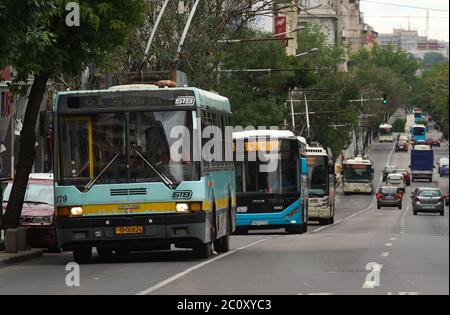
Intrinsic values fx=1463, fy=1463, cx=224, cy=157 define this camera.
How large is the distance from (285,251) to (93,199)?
5330 millimetres

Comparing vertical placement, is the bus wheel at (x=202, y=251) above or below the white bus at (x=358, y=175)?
above

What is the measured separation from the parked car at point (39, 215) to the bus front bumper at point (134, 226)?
466cm

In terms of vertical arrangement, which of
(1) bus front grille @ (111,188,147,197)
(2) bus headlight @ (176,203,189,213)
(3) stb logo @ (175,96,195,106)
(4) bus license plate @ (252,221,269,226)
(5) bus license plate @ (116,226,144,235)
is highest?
(3) stb logo @ (175,96,195,106)

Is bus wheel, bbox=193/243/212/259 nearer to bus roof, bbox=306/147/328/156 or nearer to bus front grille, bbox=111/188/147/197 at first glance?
bus front grille, bbox=111/188/147/197

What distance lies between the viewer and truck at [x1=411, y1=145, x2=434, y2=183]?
134 metres

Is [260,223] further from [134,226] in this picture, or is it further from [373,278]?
[373,278]

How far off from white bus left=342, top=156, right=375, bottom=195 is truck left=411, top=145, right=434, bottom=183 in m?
15.0

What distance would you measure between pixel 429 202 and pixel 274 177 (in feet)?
117

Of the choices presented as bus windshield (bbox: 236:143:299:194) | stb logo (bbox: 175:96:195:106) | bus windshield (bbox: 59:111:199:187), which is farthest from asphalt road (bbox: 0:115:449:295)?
bus windshield (bbox: 236:143:299:194)

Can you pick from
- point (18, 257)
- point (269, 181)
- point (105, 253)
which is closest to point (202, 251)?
point (105, 253)

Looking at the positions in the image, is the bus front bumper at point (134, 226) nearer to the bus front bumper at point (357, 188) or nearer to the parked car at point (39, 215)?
the parked car at point (39, 215)

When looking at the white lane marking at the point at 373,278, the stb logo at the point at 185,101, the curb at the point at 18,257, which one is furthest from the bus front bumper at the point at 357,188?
the white lane marking at the point at 373,278

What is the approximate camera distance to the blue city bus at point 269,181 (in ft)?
141

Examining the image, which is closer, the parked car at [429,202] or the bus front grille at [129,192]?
the bus front grille at [129,192]
